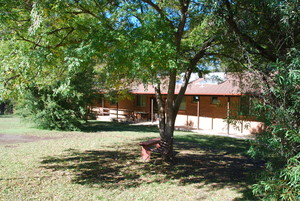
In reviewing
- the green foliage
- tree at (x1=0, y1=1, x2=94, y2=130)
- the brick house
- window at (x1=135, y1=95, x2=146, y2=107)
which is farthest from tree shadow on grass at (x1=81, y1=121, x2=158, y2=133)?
the green foliage

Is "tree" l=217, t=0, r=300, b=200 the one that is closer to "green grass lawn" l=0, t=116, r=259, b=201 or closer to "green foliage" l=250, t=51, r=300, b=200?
"green foliage" l=250, t=51, r=300, b=200

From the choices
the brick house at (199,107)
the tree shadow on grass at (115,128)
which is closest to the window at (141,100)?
the brick house at (199,107)

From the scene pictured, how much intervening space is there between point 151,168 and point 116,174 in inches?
46.9

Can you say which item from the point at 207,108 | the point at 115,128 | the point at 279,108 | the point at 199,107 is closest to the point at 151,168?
the point at 279,108

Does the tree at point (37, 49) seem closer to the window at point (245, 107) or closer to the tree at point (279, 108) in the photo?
the window at point (245, 107)

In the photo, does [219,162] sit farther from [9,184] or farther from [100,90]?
[100,90]

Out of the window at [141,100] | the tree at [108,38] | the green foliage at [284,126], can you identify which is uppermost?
the tree at [108,38]

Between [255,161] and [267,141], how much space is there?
19.2 feet

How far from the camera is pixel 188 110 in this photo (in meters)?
20.0

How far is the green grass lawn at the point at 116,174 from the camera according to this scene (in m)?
5.41

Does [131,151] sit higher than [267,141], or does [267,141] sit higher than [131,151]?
[267,141]

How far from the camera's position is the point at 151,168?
7.55 metres

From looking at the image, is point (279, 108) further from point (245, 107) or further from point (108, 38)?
point (108, 38)

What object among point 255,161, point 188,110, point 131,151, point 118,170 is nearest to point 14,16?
point 118,170
